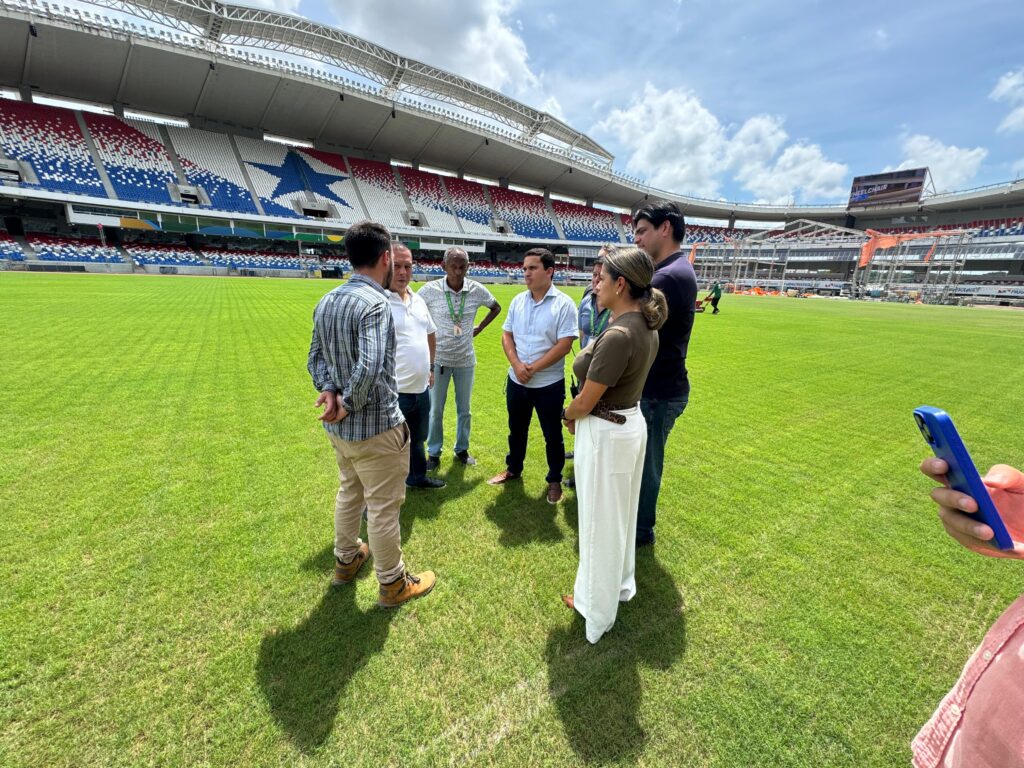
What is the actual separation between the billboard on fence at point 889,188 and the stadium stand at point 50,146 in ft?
303

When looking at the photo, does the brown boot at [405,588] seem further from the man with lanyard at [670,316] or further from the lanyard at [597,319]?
the lanyard at [597,319]

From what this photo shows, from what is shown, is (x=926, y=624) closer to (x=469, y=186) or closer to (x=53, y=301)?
(x=53, y=301)

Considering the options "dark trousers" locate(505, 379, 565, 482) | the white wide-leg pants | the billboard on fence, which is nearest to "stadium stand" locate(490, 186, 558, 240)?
the billboard on fence

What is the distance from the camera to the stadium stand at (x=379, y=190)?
46.7 meters

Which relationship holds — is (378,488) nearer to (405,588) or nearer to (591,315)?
(405,588)

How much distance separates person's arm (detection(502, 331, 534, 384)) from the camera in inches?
140

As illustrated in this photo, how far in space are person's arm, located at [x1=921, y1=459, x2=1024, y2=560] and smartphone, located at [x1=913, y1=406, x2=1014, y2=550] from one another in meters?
0.01

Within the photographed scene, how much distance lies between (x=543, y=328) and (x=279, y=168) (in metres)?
50.7

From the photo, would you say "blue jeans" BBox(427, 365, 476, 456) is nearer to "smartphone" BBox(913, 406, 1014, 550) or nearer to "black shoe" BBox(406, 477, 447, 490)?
"black shoe" BBox(406, 477, 447, 490)

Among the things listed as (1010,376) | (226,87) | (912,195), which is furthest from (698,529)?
(912,195)

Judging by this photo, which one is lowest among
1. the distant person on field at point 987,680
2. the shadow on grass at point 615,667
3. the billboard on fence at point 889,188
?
the shadow on grass at point 615,667

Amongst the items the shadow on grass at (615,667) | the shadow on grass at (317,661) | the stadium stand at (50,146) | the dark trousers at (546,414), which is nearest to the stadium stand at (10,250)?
the stadium stand at (50,146)

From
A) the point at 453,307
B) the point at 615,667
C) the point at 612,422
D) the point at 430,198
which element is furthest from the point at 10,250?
the point at 615,667

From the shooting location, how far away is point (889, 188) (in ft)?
203
